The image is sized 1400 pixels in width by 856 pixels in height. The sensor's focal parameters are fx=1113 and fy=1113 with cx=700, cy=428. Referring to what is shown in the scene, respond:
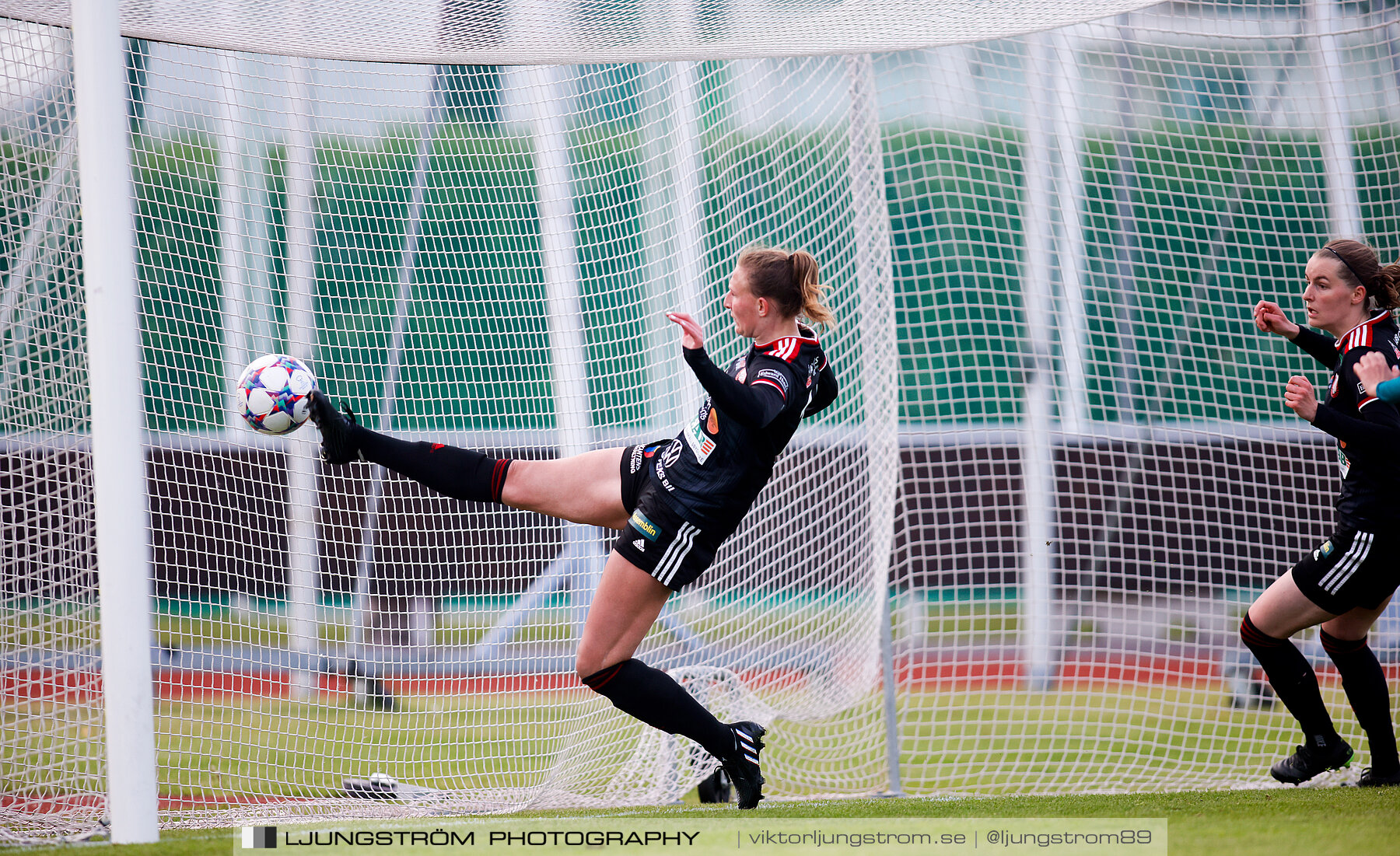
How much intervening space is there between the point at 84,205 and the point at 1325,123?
5620mm

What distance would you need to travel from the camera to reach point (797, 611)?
17.2 ft

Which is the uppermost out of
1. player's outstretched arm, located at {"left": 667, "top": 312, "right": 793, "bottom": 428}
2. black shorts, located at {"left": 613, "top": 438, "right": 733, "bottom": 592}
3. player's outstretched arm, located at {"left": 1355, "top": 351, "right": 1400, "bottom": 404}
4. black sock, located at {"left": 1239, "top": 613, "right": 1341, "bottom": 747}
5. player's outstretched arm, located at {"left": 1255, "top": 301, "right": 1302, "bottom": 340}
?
player's outstretched arm, located at {"left": 1255, "top": 301, "right": 1302, "bottom": 340}

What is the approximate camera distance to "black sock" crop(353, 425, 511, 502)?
3729 mm

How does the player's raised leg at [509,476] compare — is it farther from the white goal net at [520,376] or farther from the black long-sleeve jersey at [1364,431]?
the black long-sleeve jersey at [1364,431]

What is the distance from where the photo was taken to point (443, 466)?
379cm

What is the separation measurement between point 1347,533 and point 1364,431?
0.43 meters

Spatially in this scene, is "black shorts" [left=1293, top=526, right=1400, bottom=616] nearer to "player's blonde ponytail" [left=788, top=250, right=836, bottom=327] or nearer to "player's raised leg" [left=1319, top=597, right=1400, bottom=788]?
"player's raised leg" [left=1319, top=597, right=1400, bottom=788]

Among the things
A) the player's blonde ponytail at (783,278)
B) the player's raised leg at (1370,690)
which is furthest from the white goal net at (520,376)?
the player's blonde ponytail at (783,278)

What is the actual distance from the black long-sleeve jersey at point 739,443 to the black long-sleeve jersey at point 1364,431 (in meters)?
1.62

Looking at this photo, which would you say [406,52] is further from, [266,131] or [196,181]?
[266,131]

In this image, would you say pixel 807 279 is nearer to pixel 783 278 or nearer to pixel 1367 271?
pixel 783 278

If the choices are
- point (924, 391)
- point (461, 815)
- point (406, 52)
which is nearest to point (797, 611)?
point (461, 815)

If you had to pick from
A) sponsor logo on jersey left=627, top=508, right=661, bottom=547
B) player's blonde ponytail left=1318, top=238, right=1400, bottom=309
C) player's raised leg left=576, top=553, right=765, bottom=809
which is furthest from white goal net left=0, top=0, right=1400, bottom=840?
sponsor logo on jersey left=627, top=508, right=661, bottom=547

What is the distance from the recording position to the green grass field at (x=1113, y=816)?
9.77ft
